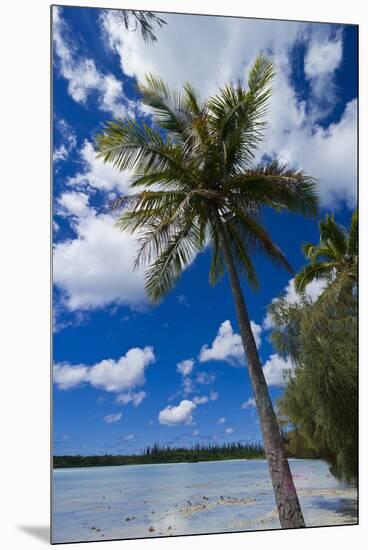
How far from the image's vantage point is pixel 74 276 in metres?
6.88

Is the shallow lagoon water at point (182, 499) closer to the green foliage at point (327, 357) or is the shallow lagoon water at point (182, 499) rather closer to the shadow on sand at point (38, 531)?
the shadow on sand at point (38, 531)

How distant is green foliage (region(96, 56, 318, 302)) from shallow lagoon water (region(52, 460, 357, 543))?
1986 mm

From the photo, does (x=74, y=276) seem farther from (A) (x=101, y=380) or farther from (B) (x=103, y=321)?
(A) (x=101, y=380)

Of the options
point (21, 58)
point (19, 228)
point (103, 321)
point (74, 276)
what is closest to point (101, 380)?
point (103, 321)

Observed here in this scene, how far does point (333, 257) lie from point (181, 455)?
9.28ft

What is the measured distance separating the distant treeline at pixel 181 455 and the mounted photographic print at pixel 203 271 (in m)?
0.02

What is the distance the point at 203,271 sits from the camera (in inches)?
313

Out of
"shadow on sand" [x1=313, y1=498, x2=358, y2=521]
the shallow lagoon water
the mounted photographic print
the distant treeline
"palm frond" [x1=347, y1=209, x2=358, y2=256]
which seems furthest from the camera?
"palm frond" [x1=347, y1=209, x2=358, y2=256]

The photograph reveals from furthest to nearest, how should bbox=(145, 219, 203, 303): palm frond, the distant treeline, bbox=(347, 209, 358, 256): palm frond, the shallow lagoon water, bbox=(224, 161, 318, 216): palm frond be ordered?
bbox=(347, 209, 358, 256): palm frond → bbox=(145, 219, 203, 303): palm frond → bbox=(224, 161, 318, 216): palm frond → the distant treeline → the shallow lagoon water

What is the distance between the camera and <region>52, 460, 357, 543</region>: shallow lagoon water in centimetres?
652

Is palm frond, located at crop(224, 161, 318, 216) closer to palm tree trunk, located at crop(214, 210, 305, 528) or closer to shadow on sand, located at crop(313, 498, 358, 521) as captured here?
palm tree trunk, located at crop(214, 210, 305, 528)

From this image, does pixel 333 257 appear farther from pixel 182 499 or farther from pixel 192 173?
pixel 182 499

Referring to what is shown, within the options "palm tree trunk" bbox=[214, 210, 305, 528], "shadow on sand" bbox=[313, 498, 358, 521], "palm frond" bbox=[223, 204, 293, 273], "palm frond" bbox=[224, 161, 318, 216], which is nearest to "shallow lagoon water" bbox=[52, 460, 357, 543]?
"shadow on sand" bbox=[313, 498, 358, 521]

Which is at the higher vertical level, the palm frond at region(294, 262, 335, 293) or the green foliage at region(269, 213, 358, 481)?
the palm frond at region(294, 262, 335, 293)
